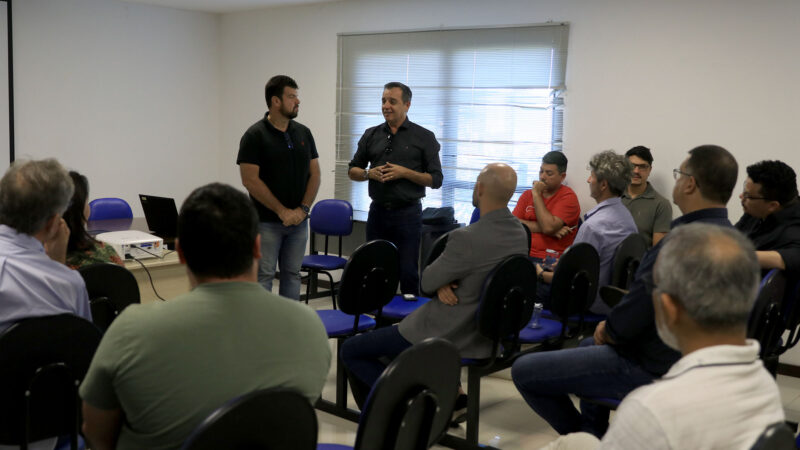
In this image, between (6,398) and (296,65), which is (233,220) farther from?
(296,65)

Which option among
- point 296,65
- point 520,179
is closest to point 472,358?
point 520,179

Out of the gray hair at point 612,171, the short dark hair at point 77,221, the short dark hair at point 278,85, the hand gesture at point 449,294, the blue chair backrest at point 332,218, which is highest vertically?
the short dark hair at point 278,85

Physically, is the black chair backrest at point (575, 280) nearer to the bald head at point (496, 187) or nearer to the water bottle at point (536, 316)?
the water bottle at point (536, 316)

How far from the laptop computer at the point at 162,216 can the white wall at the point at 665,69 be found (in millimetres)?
2530

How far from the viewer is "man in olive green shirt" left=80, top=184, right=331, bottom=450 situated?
4.59 feet

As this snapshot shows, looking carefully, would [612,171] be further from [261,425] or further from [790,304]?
[261,425]

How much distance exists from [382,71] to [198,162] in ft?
7.54

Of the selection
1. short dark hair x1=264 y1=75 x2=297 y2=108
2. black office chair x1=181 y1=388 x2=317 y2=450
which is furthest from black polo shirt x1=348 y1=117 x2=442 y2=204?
black office chair x1=181 y1=388 x2=317 y2=450

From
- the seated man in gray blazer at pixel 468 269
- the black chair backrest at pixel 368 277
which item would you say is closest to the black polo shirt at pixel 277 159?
the black chair backrest at pixel 368 277

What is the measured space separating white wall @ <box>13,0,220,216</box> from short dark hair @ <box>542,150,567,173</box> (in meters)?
3.84

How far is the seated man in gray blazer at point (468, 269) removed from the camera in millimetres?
2951

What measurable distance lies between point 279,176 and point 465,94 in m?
2.09

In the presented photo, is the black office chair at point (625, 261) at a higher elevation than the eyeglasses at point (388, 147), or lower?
lower

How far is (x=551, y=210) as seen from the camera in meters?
5.14
